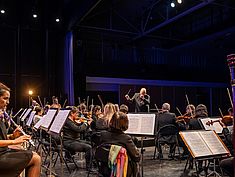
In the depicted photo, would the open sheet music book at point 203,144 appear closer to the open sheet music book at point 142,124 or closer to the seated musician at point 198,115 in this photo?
the open sheet music book at point 142,124

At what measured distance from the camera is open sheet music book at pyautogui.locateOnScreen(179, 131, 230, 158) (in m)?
3.03

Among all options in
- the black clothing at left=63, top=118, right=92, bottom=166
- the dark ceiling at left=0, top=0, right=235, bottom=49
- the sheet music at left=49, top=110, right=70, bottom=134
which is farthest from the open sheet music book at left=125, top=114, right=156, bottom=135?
the dark ceiling at left=0, top=0, right=235, bottom=49

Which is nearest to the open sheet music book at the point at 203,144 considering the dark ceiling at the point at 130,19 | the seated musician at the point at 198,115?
the seated musician at the point at 198,115

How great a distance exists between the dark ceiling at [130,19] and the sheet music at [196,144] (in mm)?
6887

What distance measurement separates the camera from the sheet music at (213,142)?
3.13 m

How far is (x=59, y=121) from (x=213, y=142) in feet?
6.17

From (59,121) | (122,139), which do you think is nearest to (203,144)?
(122,139)

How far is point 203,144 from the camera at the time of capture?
313cm

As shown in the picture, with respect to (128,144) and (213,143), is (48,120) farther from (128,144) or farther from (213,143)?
(213,143)

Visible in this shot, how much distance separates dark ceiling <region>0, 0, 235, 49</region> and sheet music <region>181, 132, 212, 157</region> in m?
6.89

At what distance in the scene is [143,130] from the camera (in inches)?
143

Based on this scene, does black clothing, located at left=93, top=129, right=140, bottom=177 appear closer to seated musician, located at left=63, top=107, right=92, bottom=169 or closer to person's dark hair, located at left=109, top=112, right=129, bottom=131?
person's dark hair, located at left=109, top=112, right=129, bottom=131

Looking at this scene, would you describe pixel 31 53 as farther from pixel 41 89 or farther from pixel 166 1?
pixel 166 1

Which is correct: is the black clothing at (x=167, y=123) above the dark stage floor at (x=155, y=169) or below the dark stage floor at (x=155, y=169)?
above
